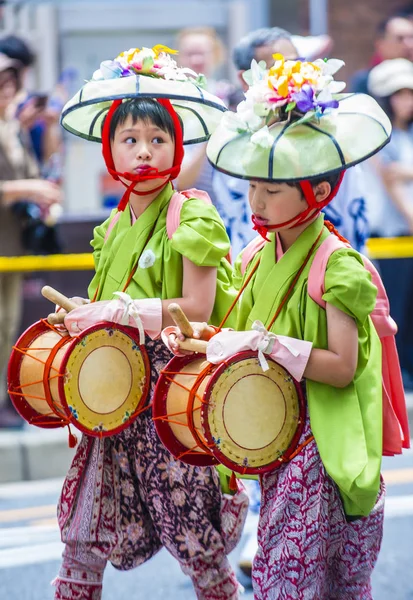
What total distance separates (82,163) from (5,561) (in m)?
3.90

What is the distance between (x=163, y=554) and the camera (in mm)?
5281

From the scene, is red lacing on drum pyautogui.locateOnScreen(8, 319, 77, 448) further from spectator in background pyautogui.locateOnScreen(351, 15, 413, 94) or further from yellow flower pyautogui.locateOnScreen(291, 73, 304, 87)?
spectator in background pyautogui.locateOnScreen(351, 15, 413, 94)

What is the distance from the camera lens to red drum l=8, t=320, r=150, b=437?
3.64 m

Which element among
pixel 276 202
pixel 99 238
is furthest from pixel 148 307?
pixel 276 202

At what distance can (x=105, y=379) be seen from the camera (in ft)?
12.1

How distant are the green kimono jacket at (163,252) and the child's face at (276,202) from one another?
350 mm

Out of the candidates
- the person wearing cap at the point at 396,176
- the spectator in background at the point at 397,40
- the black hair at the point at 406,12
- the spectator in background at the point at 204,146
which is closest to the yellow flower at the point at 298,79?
the spectator in background at the point at 204,146

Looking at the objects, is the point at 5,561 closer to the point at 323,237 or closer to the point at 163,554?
the point at 163,554

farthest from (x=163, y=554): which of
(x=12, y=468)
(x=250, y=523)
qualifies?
(x=12, y=468)

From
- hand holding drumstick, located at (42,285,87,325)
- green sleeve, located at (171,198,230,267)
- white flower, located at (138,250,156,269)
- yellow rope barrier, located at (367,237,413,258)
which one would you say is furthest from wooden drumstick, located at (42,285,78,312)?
yellow rope barrier, located at (367,237,413,258)

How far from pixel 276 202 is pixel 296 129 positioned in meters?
0.21

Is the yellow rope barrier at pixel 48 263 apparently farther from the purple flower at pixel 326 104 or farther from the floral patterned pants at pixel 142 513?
the purple flower at pixel 326 104

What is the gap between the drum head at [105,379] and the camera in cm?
364

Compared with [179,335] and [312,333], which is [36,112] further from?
[312,333]
